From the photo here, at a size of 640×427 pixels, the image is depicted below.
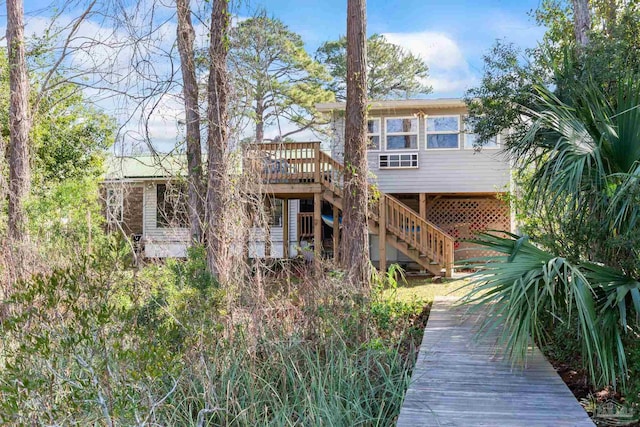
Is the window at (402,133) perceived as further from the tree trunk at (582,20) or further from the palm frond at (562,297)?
the palm frond at (562,297)

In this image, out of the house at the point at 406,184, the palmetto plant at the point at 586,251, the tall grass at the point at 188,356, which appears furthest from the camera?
the house at the point at 406,184

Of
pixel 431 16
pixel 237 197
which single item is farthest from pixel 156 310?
pixel 431 16

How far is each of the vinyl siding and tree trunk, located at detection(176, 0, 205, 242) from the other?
6.89m

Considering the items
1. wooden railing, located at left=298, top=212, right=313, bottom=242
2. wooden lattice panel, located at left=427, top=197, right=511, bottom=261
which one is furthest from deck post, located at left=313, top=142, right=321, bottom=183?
wooden lattice panel, located at left=427, top=197, right=511, bottom=261

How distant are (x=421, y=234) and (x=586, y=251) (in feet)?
25.6

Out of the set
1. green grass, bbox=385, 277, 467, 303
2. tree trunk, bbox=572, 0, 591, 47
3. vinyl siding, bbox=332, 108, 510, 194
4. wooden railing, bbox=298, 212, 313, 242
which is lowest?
green grass, bbox=385, 277, 467, 303

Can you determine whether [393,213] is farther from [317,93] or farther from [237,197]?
[317,93]

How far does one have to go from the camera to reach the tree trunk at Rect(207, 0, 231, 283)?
682 centimetres

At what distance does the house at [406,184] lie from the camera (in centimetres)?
1262

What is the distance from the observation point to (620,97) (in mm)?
4508

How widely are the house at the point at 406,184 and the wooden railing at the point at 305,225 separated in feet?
0.11

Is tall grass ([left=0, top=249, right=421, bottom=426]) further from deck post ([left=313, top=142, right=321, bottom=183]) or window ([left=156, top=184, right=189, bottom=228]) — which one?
deck post ([left=313, top=142, right=321, bottom=183])

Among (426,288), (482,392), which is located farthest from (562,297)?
(426,288)

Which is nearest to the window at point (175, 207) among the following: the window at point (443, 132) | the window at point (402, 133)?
the window at point (402, 133)
